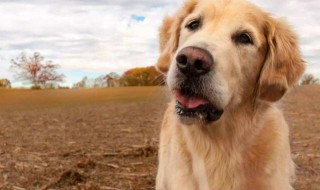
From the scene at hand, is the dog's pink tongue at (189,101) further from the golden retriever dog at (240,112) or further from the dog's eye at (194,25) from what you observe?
the dog's eye at (194,25)

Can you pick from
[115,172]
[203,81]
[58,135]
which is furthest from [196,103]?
[58,135]

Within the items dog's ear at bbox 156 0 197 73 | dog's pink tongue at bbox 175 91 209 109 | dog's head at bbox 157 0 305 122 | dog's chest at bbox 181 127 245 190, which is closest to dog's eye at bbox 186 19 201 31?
dog's head at bbox 157 0 305 122

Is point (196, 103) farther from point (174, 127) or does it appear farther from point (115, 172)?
point (115, 172)

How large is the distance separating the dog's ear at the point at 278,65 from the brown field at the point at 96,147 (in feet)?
1.44

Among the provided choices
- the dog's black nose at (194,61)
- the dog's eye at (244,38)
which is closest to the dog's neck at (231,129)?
the dog's eye at (244,38)

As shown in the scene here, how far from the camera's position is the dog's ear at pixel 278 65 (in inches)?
167

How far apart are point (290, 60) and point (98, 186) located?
2.97 metres

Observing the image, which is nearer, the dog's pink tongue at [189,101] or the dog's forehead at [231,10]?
the dog's pink tongue at [189,101]

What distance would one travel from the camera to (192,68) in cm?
351

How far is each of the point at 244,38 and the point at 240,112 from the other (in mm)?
629

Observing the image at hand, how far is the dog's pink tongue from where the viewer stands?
376 centimetres

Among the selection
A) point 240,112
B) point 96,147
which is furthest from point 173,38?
point 96,147

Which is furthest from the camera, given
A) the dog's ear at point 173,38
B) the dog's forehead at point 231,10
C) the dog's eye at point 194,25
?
the dog's ear at point 173,38

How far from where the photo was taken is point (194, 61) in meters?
3.41
